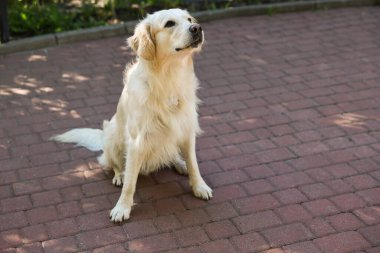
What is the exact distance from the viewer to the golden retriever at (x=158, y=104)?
3719 millimetres

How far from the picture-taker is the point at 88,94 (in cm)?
604

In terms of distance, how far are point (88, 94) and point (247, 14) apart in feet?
11.0

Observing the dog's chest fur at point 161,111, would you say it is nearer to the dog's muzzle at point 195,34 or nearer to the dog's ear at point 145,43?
the dog's ear at point 145,43

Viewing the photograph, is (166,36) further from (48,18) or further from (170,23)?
(48,18)

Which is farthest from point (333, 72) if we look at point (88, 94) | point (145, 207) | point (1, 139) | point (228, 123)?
point (1, 139)

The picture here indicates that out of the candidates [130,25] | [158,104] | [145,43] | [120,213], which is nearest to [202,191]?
[120,213]

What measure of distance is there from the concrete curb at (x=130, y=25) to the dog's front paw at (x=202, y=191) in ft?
13.0

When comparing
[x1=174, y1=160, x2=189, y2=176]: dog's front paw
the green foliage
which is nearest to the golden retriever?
[x1=174, y1=160, x2=189, y2=176]: dog's front paw

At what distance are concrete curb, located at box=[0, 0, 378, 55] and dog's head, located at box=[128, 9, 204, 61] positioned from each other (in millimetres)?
3887

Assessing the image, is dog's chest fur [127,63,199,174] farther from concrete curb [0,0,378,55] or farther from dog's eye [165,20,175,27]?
concrete curb [0,0,378,55]

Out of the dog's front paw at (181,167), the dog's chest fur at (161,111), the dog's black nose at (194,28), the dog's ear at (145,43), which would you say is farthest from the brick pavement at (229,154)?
the dog's black nose at (194,28)

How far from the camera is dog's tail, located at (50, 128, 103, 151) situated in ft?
16.2

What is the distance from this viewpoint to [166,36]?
3715 millimetres

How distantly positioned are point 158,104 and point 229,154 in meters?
1.16
